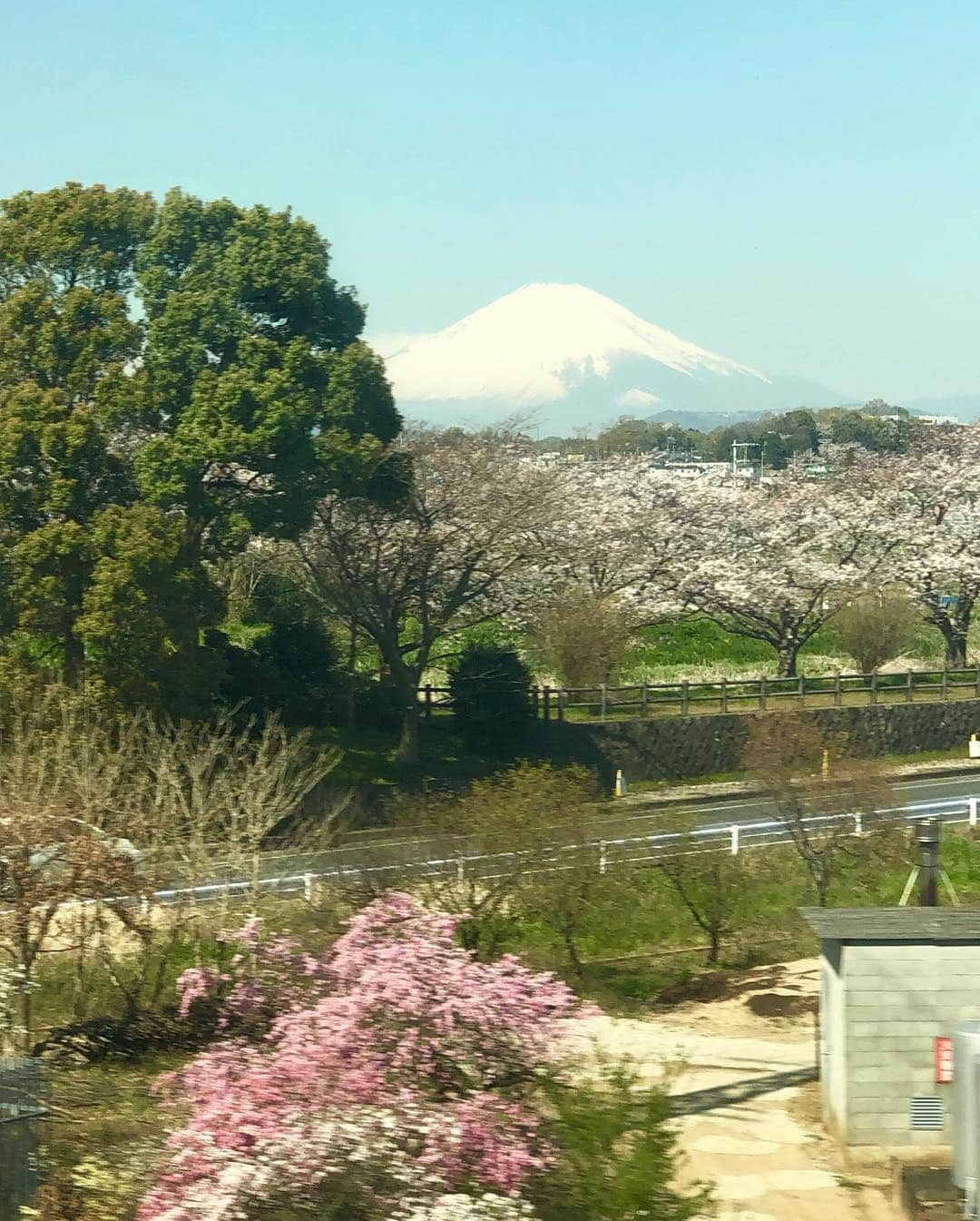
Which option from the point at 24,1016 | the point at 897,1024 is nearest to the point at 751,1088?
the point at 897,1024

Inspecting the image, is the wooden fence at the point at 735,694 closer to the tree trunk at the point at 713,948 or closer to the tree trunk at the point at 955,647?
the tree trunk at the point at 955,647

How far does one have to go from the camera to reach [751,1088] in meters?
16.5

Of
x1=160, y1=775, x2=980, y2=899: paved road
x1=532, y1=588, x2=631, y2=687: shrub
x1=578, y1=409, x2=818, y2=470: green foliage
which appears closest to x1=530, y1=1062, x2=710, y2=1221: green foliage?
x1=160, y1=775, x2=980, y2=899: paved road

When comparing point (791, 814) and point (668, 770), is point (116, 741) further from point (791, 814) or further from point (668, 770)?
point (668, 770)

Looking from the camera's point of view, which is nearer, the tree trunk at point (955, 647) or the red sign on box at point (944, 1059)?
the red sign on box at point (944, 1059)

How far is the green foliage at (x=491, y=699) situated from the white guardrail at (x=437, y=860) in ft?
30.1

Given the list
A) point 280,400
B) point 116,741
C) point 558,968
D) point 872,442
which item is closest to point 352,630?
point 280,400

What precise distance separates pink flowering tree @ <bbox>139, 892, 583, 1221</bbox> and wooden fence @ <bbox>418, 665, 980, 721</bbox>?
24.0 meters

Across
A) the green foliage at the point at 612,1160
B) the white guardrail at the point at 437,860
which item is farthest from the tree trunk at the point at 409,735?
the green foliage at the point at 612,1160

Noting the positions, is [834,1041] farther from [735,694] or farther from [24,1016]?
[735,694]

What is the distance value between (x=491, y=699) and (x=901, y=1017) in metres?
21.0

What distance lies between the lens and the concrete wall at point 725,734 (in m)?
36.5

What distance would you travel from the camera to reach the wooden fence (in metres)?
37.1

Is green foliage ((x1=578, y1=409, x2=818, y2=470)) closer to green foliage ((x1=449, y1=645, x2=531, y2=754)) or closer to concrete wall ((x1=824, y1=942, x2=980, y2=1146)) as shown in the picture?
green foliage ((x1=449, y1=645, x2=531, y2=754))
